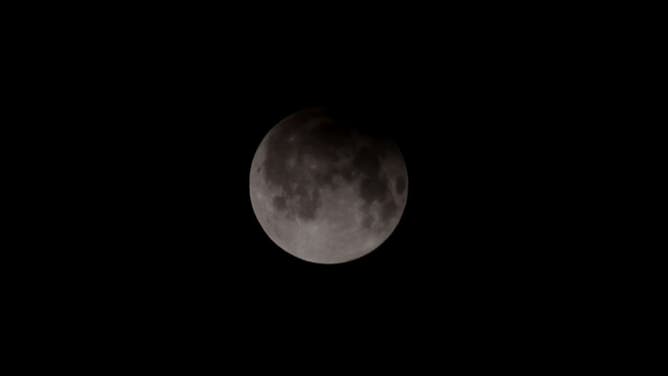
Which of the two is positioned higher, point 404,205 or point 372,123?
point 372,123

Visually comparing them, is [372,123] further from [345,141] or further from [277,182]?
[277,182]

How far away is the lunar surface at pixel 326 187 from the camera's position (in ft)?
10.9

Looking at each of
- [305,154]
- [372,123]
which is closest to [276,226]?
[305,154]

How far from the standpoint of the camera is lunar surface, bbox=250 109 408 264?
3309mm

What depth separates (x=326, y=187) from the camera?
10.8 feet

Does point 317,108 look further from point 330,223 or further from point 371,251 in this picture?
point 371,251

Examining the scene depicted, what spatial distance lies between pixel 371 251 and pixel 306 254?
1.94 feet

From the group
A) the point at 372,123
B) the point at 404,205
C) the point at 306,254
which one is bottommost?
the point at 306,254

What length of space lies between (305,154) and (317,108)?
58 centimetres

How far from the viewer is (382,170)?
3449mm

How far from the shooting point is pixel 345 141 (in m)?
3.39

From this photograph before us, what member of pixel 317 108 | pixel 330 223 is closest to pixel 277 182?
pixel 330 223

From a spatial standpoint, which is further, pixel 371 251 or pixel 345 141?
pixel 371 251

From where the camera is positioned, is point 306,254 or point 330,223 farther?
point 306,254
